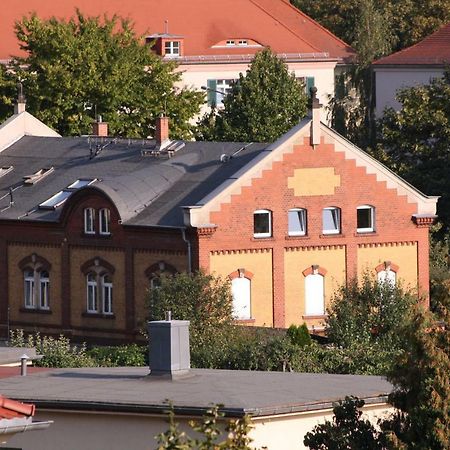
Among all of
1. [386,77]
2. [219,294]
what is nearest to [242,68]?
[386,77]

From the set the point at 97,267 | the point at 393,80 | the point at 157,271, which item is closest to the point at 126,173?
the point at 97,267

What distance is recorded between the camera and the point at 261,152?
6328 centimetres

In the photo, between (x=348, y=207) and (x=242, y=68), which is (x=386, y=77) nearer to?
(x=242, y=68)

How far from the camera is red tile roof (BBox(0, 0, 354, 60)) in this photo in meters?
108

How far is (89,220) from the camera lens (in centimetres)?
6438

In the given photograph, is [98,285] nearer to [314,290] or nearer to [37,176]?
[37,176]

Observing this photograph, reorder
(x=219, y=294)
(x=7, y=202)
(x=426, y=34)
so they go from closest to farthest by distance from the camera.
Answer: (x=219, y=294) < (x=7, y=202) < (x=426, y=34)

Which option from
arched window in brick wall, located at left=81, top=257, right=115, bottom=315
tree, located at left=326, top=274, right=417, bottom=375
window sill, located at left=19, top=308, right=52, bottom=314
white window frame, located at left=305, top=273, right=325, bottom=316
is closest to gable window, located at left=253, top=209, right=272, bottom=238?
white window frame, located at left=305, top=273, right=325, bottom=316

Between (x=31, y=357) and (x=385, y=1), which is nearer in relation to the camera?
(x=31, y=357)

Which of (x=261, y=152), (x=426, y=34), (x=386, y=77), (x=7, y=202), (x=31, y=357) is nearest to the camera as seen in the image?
(x=31, y=357)

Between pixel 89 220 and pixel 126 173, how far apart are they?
2339 mm

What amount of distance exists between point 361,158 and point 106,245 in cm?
761

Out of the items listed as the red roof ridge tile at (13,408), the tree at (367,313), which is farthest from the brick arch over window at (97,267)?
the red roof ridge tile at (13,408)

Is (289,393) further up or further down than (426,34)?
further down
